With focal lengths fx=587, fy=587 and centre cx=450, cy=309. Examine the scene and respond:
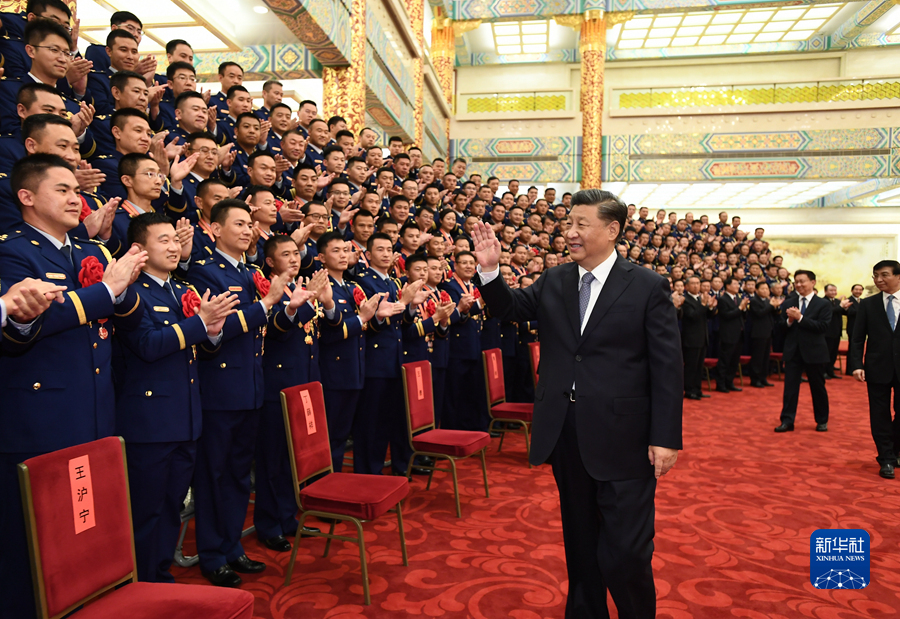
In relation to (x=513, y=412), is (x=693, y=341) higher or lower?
higher

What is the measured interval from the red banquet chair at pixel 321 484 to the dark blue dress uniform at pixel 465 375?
209 cm

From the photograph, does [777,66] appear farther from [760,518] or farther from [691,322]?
[760,518]

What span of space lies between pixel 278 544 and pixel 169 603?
133cm

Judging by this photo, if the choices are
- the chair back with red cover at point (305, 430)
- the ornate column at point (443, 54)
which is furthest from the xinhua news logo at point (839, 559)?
the ornate column at point (443, 54)

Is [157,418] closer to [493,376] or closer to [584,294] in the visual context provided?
[584,294]

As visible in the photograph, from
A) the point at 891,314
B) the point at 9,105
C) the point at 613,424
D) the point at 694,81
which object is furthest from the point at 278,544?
the point at 694,81

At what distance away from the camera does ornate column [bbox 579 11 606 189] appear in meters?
13.2

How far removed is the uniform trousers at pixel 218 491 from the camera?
2.40 metres

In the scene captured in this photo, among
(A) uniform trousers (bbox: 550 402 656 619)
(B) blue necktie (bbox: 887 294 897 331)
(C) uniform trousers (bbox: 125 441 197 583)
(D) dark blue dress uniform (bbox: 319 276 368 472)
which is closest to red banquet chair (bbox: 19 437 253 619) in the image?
(C) uniform trousers (bbox: 125 441 197 583)

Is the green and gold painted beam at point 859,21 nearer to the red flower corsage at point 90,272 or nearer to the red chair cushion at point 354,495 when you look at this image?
the red chair cushion at point 354,495

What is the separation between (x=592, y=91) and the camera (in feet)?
43.8

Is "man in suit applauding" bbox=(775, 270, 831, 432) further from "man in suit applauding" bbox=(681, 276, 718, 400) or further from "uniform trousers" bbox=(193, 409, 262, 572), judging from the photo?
"uniform trousers" bbox=(193, 409, 262, 572)

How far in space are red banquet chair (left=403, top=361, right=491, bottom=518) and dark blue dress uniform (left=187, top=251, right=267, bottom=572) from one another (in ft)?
3.27

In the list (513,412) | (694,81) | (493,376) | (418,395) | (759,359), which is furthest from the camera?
(694,81)
